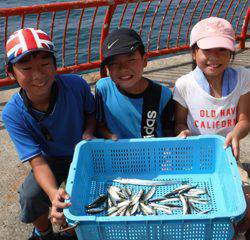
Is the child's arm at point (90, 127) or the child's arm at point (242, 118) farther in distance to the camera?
the child's arm at point (90, 127)

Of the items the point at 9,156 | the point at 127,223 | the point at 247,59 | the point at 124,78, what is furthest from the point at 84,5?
the point at 127,223

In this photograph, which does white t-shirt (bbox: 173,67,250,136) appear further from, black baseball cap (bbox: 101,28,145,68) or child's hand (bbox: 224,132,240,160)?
black baseball cap (bbox: 101,28,145,68)

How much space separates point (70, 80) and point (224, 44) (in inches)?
56.9

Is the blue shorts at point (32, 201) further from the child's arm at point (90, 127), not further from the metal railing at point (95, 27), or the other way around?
the metal railing at point (95, 27)

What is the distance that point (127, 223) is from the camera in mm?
2156

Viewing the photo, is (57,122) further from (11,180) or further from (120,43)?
(11,180)

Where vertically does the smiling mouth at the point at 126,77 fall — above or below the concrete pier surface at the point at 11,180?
above

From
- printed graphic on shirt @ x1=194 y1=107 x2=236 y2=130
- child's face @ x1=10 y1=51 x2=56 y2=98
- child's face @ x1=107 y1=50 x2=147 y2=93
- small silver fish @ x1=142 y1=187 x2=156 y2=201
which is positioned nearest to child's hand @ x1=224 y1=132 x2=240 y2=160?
printed graphic on shirt @ x1=194 y1=107 x2=236 y2=130

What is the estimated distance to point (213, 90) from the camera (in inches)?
133

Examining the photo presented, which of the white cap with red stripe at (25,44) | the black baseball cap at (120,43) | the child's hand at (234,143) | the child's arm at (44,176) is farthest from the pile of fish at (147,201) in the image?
the white cap with red stripe at (25,44)

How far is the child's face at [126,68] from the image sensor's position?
3127 mm

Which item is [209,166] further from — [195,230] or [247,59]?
[247,59]

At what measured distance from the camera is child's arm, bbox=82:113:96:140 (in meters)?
3.28

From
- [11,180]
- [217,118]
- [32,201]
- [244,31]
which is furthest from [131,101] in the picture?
[244,31]
